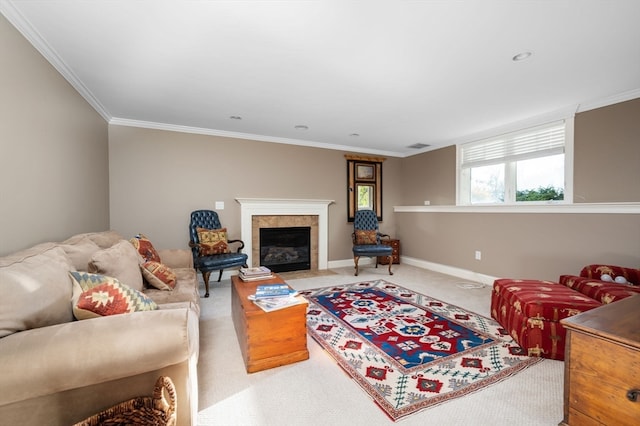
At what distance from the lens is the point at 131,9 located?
→ 1722 mm

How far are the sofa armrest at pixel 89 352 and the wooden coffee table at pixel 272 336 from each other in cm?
76

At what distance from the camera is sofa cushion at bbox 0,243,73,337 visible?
3.40 feet

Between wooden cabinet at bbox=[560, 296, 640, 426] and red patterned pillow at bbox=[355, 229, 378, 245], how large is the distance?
3.52 meters

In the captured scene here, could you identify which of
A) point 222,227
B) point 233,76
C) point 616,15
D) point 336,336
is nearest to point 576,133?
point 616,15

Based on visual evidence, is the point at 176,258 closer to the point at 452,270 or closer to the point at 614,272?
the point at 452,270

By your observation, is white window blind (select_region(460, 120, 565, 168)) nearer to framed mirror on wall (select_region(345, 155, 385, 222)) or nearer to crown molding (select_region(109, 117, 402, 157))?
framed mirror on wall (select_region(345, 155, 385, 222))

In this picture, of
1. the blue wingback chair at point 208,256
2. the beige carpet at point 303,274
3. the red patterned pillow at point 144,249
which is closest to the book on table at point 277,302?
the red patterned pillow at point 144,249

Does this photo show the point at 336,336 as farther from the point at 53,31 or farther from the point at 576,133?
the point at 576,133

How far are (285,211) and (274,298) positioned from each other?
2840mm

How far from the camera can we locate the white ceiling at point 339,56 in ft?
5.66

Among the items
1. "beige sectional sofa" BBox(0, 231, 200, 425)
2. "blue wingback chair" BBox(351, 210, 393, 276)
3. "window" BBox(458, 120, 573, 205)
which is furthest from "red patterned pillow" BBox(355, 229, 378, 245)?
"beige sectional sofa" BBox(0, 231, 200, 425)

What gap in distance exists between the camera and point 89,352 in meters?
0.99

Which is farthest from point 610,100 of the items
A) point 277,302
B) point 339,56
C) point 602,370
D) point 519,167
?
point 277,302

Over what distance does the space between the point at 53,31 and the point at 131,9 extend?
728 millimetres
